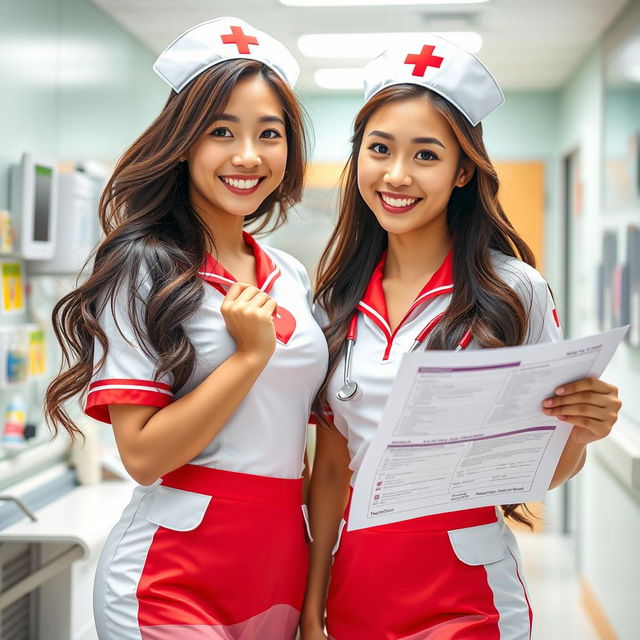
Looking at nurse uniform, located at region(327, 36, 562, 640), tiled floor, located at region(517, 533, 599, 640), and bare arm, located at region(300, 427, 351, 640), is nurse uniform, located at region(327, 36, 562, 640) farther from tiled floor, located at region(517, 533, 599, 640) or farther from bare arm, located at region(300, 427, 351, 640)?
tiled floor, located at region(517, 533, 599, 640)

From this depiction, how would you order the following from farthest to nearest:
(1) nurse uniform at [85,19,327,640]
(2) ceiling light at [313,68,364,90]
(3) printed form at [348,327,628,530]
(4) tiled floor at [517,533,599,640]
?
(2) ceiling light at [313,68,364,90]
(4) tiled floor at [517,533,599,640]
(1) nurse uniform at [85,19,327,640]
(3) printed form at [348,327,628,530]

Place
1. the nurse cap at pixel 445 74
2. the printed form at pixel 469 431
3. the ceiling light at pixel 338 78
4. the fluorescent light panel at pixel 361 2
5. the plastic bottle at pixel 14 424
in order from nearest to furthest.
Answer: the printed form at pixel 469 431 → the nurse cap at pixel 445 74 → the plastic bottle at pixel 14 424 → the fluorescent light panel at pixel 361 2 → the ceiling light at pixel 338 78

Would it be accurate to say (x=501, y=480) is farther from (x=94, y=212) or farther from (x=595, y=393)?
(x=94, y=212)

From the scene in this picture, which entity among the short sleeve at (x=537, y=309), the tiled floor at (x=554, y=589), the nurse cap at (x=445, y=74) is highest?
the nurse cap at (x=445, y=74)

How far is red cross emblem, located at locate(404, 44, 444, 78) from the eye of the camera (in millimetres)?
1522

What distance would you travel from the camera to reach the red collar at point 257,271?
152 cm

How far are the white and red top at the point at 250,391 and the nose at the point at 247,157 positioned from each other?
0.61 ft

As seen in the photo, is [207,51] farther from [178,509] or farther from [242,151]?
[178,509]

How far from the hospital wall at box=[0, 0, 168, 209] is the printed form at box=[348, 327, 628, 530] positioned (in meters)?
1.99

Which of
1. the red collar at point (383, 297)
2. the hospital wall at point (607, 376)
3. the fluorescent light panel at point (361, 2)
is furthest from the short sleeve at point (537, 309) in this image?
the fluorescent light panel at point (361, 2)

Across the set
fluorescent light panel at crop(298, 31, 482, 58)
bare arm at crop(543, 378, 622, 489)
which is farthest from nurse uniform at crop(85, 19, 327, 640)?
fluorescent light panel at crop(298, 31, 482, 58)

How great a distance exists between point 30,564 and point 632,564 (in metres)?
2.19

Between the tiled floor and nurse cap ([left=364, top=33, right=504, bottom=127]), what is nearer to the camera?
nurse cap ([left=364, top=33, right=504, bottom=127])

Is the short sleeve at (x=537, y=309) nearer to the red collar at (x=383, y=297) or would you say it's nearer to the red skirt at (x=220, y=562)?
the red collar at (x=383, y=297)
